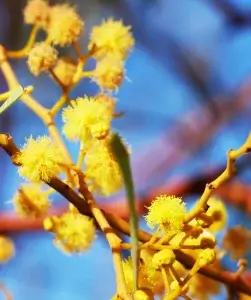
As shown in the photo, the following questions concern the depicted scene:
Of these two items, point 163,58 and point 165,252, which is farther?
point 163,58

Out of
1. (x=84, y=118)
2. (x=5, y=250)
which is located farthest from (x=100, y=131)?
(x=5, y=250)

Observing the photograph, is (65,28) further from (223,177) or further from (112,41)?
(223,177)

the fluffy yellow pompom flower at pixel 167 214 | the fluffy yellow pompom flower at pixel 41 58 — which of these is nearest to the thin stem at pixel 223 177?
the fluffy yellow pompom flower at pixel 167 214

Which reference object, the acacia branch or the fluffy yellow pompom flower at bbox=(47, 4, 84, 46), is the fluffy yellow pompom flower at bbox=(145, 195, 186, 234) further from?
the fluffy yellow pompom flower at bbox=(47, 4, 84, 46)

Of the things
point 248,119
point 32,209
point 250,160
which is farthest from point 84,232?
point 248,119

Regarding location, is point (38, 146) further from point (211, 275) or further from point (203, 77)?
point (203, 77)
